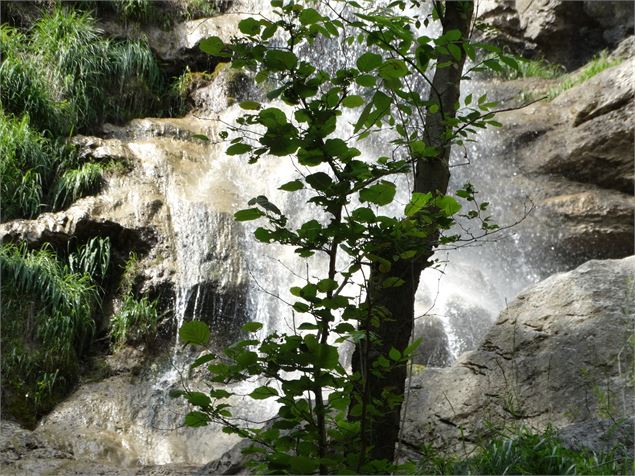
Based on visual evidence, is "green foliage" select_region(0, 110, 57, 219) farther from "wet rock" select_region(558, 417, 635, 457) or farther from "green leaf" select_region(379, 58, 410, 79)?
"green leaf" select_region(379, 58, 410, 79)

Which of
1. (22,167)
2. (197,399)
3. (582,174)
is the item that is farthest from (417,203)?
(582,174)

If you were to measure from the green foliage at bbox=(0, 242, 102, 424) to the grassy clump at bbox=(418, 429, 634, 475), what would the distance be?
4416mm

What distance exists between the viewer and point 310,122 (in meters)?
2.02

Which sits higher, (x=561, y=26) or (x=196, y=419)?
(x=561, y=26)

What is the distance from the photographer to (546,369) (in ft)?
13.0

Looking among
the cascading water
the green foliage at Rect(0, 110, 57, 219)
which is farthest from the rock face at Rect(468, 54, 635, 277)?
the green foliage at Rect(0, 110, 57, 219)

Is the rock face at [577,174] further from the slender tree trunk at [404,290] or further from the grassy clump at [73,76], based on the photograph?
the slender tree trunk at [404,290]

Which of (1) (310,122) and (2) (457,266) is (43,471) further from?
(2) (457,266)

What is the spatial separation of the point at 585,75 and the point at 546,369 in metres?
6.63

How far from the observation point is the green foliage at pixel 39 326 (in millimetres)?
6406

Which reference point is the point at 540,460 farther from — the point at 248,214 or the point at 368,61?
the point at 368,61

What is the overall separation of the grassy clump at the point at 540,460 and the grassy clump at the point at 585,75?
709 centimetres

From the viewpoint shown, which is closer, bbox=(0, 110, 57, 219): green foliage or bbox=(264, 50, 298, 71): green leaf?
bbox=(264, 50, 298, 71): green leaf

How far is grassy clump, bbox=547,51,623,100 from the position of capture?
9.45m
